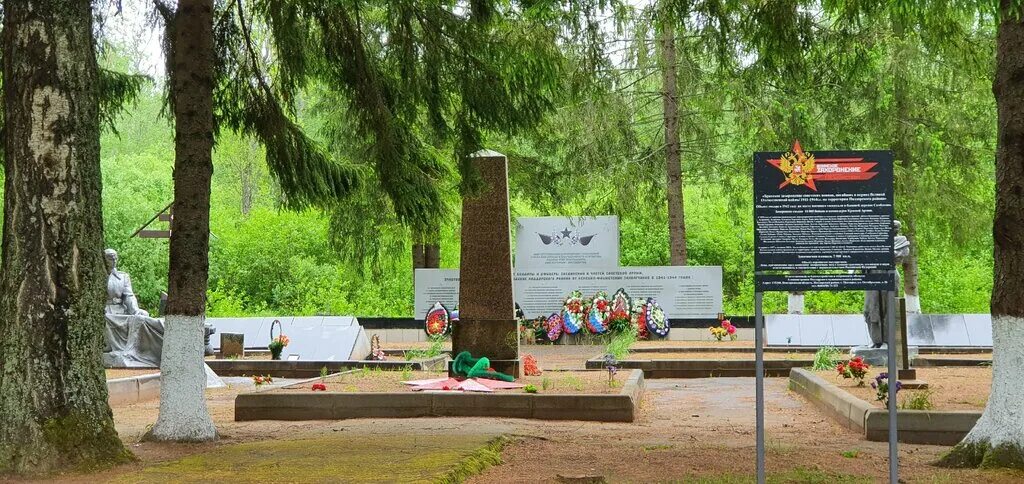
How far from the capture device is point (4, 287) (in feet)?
24.0

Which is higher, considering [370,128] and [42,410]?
[370,128]

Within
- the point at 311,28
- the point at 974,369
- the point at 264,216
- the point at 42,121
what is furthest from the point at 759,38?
the point at 264,216

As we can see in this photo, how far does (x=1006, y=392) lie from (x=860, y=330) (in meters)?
15.5

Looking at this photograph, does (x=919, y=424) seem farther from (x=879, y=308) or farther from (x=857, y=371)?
(x=879, y=308)

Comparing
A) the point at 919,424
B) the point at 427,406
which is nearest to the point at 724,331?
the point at 427,406

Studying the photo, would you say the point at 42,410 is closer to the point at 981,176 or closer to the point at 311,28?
the point at 311,28

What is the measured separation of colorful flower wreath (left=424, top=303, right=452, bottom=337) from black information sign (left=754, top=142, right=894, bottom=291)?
19.6m

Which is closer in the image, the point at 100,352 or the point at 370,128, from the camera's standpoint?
the point at 100,352

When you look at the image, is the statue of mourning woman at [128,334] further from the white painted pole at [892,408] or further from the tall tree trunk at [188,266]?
the white painted pole at [892,408]

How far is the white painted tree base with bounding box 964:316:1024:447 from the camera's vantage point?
7652 mm

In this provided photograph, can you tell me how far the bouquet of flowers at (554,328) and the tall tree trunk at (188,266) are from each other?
16.6 meters

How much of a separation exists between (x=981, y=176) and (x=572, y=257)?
9.33 metres

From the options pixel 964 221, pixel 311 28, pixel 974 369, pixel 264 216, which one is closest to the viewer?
pixel 311 28

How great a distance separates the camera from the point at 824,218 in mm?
6613
